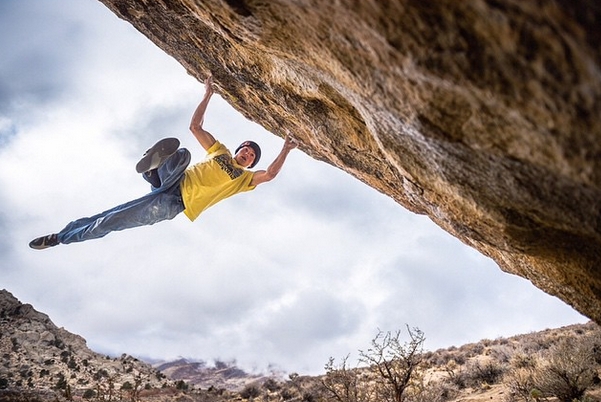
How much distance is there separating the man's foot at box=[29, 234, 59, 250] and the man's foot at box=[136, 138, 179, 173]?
6.17 ft

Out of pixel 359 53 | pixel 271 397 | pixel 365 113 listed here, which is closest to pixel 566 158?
pixel 359 53

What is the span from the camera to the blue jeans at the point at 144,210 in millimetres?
5250

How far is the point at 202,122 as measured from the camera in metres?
5.42

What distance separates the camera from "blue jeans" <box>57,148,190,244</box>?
525 centimetres

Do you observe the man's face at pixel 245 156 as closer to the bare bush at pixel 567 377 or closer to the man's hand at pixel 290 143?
the man's hand at pixel 290 143

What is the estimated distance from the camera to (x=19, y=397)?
56.7 feet

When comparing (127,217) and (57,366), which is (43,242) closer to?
(127,217)

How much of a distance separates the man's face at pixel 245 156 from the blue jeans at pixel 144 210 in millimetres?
854

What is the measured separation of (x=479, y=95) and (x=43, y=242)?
597 cm

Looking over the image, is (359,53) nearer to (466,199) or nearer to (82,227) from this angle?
(466,199)

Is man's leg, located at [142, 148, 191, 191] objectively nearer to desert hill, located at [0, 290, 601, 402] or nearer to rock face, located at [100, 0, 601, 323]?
rock face, located at [100, 0, 601, 323]

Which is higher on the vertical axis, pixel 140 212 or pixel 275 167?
pixel 275 167

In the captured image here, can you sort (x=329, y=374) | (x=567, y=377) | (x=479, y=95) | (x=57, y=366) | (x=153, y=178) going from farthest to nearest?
1. (x=57, y=366)
2. (x=329, y=374)
3. (x=567, y=377)
4. (x=153, y=178)
5. (x=479, y=95)

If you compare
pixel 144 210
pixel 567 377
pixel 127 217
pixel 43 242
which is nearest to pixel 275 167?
pixel 144 210
